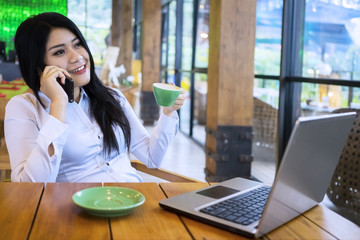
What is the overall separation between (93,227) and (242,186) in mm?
475

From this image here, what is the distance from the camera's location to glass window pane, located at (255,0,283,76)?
12.9ft

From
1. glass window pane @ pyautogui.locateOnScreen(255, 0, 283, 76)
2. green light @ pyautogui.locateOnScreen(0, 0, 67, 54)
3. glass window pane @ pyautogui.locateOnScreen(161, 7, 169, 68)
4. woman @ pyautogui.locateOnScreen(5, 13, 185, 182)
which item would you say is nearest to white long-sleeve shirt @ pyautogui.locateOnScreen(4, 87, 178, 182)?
woman @ pyautogui.locateOnScreen(5, 13, 185, 182)

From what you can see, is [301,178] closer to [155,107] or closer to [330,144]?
[330,144]

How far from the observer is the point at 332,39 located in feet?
10.4

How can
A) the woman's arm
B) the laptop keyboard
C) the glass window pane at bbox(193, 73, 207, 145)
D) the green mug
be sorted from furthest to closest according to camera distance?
the glass window pane at bbox(193, 73, 207, 145)
the woman's arm
the green mug
the laptop keyboard

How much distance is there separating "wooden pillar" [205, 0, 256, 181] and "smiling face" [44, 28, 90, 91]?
61.5 inches

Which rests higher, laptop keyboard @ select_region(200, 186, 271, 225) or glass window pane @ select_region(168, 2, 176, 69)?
glass window pane @ select_region(168, 2, 176, 69)

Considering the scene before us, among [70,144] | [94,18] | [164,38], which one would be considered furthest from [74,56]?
[94,18]

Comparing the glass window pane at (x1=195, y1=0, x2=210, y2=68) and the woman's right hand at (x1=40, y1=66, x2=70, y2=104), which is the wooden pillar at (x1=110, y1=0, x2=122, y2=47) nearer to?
the glass window pane at (x1=195, y1=0, x2=210, y2=68)

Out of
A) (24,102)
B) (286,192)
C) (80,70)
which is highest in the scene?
(80,70)

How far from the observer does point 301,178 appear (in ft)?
3.34

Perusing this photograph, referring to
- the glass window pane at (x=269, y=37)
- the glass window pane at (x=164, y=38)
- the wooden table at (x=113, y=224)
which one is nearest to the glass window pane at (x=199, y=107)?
the glass window pane at (x=164, y=38)

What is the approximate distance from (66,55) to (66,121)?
0.86 feet

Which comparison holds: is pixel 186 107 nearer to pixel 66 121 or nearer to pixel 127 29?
pixel 127 29
